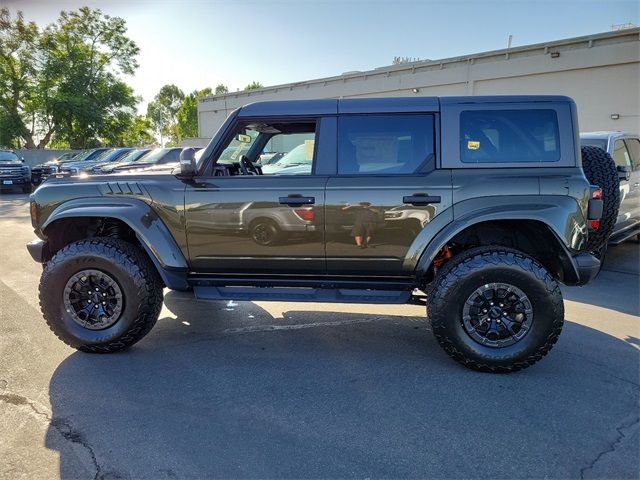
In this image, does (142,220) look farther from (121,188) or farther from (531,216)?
(531,216)

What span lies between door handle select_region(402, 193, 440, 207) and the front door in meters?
0.67

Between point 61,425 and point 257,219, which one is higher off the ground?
point 257,219

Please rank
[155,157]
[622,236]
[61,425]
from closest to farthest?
1. [61,425]
2. [622,236]
3. [155,157]

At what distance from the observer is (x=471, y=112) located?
3547 millimetres

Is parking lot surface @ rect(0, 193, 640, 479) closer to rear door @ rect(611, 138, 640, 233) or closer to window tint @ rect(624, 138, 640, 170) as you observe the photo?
rear door @ rect(611, 138, 640, 233)

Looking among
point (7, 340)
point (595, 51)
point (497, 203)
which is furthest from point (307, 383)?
point (595, 51)

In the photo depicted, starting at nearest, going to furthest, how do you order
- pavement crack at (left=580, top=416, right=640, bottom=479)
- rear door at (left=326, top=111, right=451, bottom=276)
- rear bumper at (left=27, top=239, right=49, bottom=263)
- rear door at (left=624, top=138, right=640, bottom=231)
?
pavement crack at (left=580, top=416, right=640, bottom=479)
rear door at (left=326, top=111, right=451, bottom=276)
rear bumper at (left=27, top=239, right=49, bottom=263)
rear door at (left=624, top=138, right=640, bottom=231)

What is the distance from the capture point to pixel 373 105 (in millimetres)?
3648

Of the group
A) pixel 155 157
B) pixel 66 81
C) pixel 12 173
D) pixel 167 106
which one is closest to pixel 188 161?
pixel 155 157

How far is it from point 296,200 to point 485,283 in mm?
1573

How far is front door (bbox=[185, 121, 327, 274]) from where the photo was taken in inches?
141

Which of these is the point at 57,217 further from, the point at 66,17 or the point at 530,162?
the point at 66,17

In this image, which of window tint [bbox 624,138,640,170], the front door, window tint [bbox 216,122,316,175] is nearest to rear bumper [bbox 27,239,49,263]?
the front door

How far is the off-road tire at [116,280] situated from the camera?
371cm
